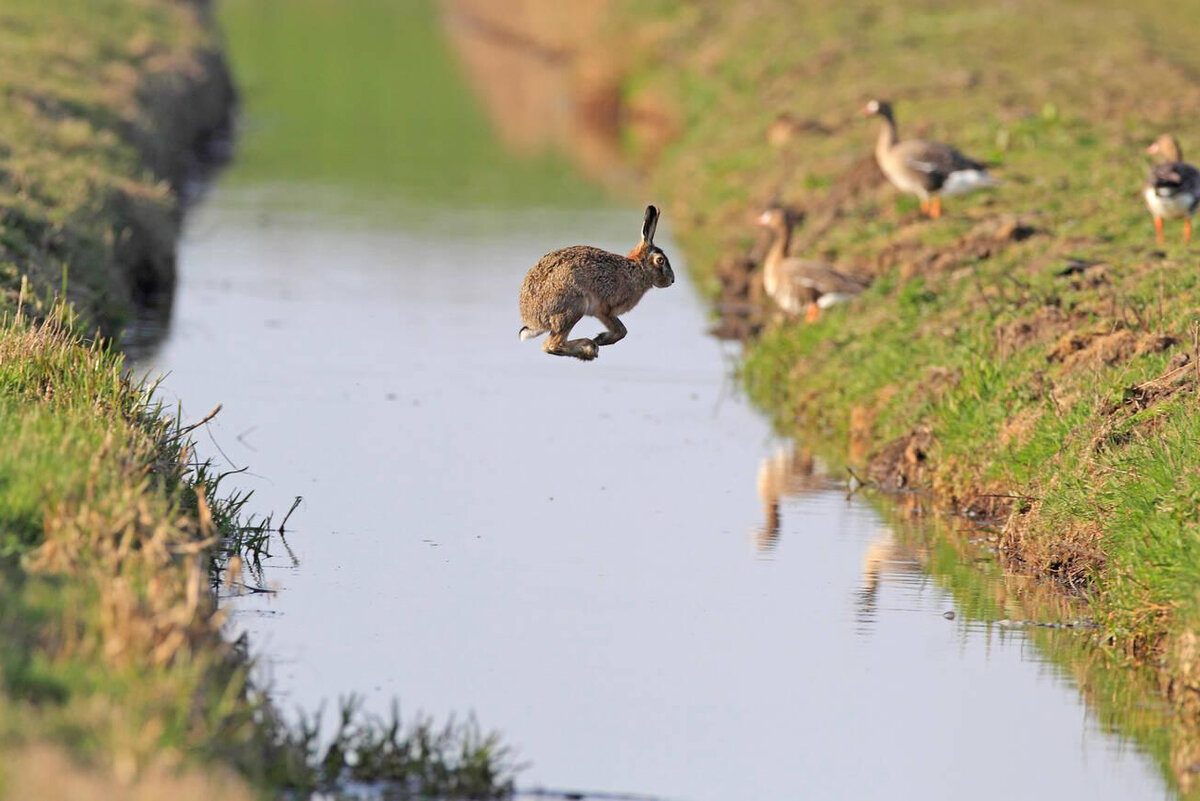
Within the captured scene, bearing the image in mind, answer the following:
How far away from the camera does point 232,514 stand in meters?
13.6

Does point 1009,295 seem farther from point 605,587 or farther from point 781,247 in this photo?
point 605,587

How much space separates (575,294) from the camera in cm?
1286

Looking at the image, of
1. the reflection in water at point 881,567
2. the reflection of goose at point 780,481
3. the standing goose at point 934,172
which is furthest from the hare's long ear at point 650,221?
the standing goose at point 934,172

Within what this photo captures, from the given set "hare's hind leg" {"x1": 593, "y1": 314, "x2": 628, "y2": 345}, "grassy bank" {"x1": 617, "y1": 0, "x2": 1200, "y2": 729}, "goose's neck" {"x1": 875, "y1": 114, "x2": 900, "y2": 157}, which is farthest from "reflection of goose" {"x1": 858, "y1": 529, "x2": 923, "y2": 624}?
"goose's neck" {"x1": 875, "y1": 114, "x2": 900, "y2": 157}

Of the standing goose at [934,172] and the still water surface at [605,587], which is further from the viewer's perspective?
the standing goose at [934,172]

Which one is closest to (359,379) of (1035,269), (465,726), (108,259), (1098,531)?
(108,259)

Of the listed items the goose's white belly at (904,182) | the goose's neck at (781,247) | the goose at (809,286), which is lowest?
the goose at (809,286)

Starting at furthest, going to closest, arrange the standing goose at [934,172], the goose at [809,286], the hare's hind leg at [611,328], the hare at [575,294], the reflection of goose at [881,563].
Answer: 1. the standing goose at [934,172]
2. the goose at [809,286]
3. the reflection of goose at [881,563]
4. the hare's hind leg at [611,328]
5. the hare at [575,294]

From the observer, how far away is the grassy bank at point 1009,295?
1357 centimetres

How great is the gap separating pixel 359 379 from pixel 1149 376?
8743 mm

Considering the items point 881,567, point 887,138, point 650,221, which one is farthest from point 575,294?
point 887,138

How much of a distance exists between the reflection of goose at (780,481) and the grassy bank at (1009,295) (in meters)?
0.45

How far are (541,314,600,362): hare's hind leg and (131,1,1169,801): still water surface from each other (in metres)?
1.57

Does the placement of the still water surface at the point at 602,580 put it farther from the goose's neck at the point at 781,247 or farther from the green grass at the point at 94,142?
the goose's neck at the point at 781,247
